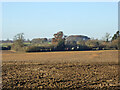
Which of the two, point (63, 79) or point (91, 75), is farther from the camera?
point (91, 75)

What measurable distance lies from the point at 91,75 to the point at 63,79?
2.04 meters

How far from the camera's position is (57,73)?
42.9ft

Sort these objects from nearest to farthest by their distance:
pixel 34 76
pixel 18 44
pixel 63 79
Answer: pixel 63 79 → pixel 34 76 → pixel 18 44

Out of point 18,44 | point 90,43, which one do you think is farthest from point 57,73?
point 90,43

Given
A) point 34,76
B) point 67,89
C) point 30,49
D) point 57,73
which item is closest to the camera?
point 67,89

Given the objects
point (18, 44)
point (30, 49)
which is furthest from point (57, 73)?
point (18, 44)

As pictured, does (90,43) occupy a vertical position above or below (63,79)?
above

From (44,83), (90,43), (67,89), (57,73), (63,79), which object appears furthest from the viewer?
(90,43)

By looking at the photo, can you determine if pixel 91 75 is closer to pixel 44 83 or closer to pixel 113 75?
pixel 113 75

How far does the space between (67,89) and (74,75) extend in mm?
2813

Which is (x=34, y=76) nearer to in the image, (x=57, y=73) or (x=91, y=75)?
(x=57, y=73)

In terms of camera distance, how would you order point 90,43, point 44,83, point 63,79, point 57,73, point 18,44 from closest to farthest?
point 44,83, point 63,79, point 57,73, point 18,44, point 90,43

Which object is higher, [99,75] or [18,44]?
[18,44]

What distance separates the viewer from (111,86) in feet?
33.7
